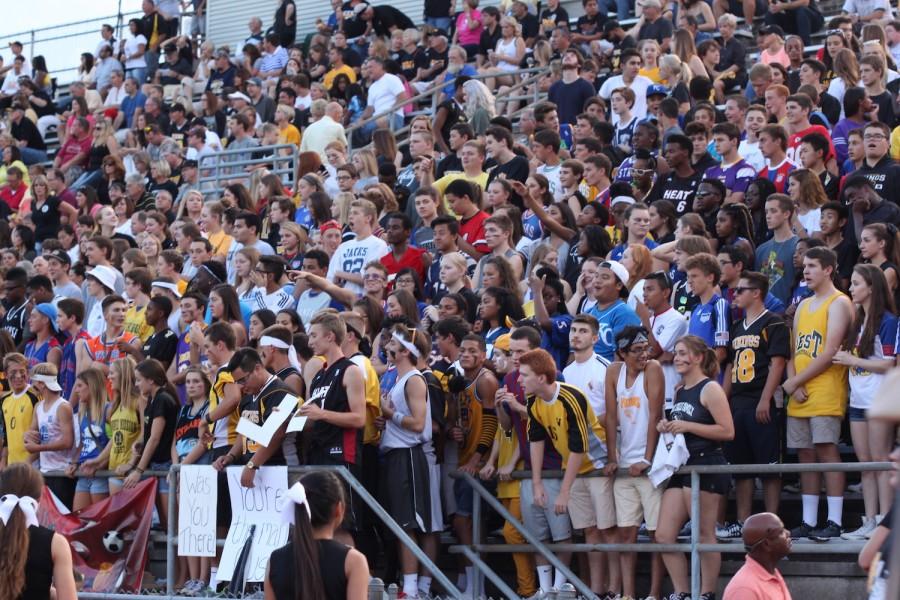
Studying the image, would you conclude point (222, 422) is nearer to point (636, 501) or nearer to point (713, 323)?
point (636, 501)

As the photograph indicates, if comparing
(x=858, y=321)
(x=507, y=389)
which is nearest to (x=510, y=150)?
(x=507, y=389)

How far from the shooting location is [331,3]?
85.9ft

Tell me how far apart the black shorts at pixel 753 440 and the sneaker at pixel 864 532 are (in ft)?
2.51

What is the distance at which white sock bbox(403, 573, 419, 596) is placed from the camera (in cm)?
1020

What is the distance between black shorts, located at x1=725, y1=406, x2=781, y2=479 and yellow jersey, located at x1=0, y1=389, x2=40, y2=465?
6.23 metres

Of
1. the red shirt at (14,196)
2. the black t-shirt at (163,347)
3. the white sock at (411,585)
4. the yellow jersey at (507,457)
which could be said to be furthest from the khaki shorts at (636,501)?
the red shirt at (14,196)

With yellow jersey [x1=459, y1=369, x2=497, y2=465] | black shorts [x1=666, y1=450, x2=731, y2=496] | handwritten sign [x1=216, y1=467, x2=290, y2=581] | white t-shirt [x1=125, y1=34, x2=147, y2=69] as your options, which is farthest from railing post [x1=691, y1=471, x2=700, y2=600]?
white t-shirt [x1=125, y1=34, x2=147, y2=69]

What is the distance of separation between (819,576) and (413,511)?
276 cm

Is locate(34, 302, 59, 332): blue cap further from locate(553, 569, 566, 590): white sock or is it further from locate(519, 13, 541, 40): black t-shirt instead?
locate(519, 13, 541, 40): black t-shirt

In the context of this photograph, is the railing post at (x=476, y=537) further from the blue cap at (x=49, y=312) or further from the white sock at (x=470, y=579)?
the blue cap at (x=49, y=312)

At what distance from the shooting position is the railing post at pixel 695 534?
9031 millimetres

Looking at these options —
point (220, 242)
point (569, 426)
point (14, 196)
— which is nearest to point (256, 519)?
point (569, 426)

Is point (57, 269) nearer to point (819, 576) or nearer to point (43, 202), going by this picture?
point (43, 202)

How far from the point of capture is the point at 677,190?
13031mm
